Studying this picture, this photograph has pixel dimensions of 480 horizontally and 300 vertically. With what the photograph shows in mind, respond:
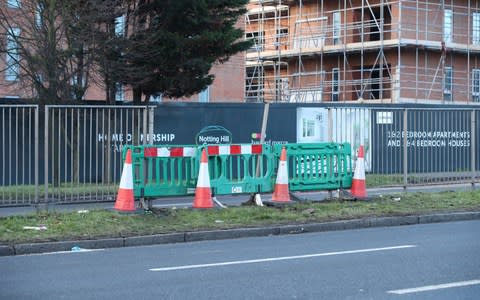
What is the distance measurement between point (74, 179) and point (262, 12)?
30.4m

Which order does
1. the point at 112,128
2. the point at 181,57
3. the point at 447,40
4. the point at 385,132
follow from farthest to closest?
the point at 447,40
the point at 181,57
the point at 385,132
the point at 112,128

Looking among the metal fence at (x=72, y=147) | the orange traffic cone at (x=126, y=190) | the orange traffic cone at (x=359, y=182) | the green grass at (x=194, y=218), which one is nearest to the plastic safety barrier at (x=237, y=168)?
the orange traffic cone at (x=359, y=182)

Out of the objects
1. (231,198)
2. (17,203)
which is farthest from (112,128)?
(231,198)

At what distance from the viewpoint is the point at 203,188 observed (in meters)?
13.9

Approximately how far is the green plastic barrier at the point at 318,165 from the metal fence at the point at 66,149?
3.00 m

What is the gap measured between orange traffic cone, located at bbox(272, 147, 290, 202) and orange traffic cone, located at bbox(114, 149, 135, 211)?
118 inches

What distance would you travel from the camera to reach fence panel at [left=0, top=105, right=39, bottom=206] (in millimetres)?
14039

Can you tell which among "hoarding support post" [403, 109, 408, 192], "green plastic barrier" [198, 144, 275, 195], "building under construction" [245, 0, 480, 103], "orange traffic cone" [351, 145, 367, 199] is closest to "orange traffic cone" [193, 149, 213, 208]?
"green plastic barrier" [198, 144, 275, 195]

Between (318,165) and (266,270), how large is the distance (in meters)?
6.27

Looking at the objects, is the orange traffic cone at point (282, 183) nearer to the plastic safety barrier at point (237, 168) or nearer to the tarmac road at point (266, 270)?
the plastic safety barrier at point (237, 168)

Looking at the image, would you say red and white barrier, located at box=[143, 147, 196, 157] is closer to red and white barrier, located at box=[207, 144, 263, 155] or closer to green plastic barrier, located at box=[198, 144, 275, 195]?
green plastic barrier, located at box=[198, 144, 275, 195]

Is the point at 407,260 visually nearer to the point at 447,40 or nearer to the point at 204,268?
the point at 204,268

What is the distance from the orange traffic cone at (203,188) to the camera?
1384 cm

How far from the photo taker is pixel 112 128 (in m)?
14.8
